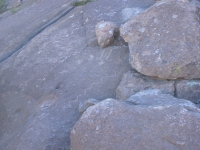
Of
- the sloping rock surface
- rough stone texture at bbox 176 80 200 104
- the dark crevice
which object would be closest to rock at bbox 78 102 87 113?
the sloping rock surface

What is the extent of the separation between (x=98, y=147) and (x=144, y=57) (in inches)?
47.7

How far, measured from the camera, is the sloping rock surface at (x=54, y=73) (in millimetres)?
3631

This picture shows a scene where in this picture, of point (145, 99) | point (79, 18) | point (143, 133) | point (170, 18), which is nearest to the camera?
point (143, 133)

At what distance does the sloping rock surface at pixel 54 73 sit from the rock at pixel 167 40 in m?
0.40

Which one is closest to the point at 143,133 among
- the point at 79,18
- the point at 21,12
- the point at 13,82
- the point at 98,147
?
the point at 98,147

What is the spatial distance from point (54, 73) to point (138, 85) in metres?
1.18

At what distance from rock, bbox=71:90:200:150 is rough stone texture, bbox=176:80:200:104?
64cm

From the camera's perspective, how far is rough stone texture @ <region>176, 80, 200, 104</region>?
348cm

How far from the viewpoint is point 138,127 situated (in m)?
2.66

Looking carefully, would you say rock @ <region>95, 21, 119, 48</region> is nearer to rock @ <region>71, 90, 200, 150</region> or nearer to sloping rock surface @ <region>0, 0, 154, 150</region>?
sloping rock surface @ <region>0, 0, 154, 150</region>

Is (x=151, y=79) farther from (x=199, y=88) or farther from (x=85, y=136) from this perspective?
(x=85, y=136)

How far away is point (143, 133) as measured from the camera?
262 cm

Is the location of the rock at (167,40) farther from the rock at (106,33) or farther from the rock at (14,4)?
the rock at (14,4)

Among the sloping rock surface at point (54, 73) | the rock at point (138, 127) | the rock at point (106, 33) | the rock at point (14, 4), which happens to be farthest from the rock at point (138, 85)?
the rock at point (14, 4)
